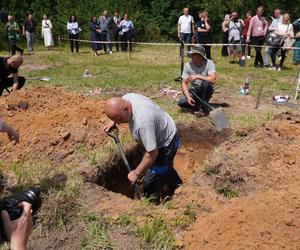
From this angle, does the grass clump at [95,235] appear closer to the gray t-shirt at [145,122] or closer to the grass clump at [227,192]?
the gray t-shirt at [145,122]

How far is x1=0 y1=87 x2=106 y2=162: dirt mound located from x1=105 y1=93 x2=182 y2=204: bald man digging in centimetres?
128

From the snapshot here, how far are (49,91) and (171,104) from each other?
8.46 ft

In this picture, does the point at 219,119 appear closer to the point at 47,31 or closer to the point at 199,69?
the point at 199,69

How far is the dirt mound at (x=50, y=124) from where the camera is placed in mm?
6020

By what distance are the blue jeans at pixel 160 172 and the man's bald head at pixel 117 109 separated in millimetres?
908

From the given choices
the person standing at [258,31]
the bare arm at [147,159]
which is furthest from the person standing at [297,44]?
the bare arm at [147,159]

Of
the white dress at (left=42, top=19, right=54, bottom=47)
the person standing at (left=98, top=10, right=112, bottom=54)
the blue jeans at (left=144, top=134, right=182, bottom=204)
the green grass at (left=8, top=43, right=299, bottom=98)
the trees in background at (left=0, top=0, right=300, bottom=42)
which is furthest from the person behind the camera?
the trees in background at (left=0, top=0, right=300, bottom=42)

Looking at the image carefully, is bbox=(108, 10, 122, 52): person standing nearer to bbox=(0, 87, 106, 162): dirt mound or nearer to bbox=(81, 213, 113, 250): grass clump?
bbox=(0, 87, 106, 162): dirt mound

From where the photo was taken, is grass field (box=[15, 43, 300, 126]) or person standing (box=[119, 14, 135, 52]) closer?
grass field (box=[15, 43, 300, 126])

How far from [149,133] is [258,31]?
10.1 meters

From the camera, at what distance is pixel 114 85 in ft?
34.6

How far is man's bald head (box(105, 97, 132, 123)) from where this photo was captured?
4137 millimetres

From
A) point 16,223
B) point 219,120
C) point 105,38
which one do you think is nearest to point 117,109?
point 16,223

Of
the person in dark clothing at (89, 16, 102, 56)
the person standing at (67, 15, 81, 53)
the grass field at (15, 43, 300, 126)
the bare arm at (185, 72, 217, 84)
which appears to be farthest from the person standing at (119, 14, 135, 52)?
the bare arm at (185, 72, 217, 84)
